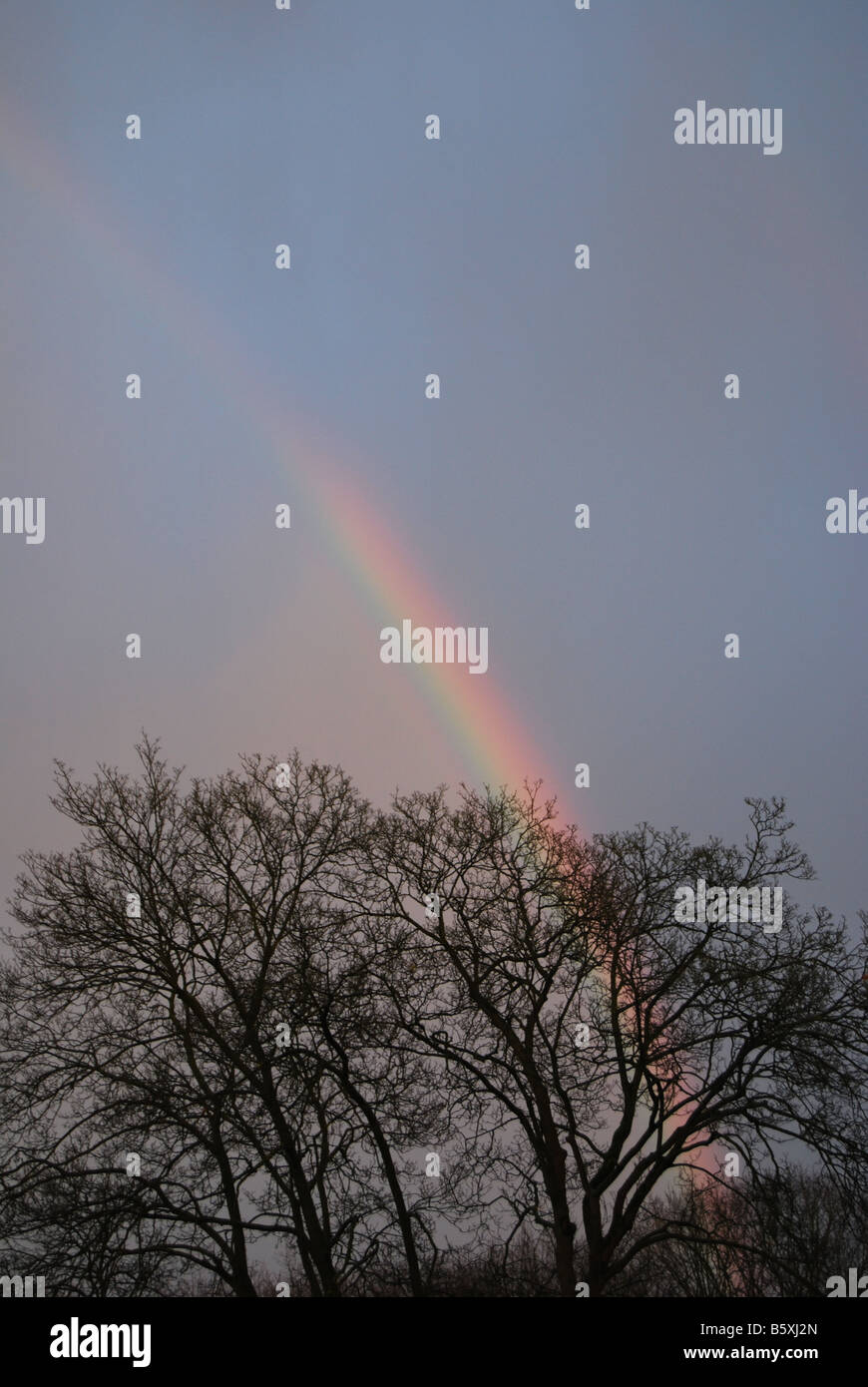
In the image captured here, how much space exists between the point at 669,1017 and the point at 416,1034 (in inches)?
152

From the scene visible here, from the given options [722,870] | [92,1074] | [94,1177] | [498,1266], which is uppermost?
[722,870]

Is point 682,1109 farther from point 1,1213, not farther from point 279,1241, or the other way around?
point 1,1213

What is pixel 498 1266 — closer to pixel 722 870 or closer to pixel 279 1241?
pixel 279 1241

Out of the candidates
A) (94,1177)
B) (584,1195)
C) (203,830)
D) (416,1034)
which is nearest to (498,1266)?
(584,1195)

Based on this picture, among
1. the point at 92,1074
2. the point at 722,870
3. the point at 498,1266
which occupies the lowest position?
the point at 498,1266

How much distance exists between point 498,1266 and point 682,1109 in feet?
11.9
